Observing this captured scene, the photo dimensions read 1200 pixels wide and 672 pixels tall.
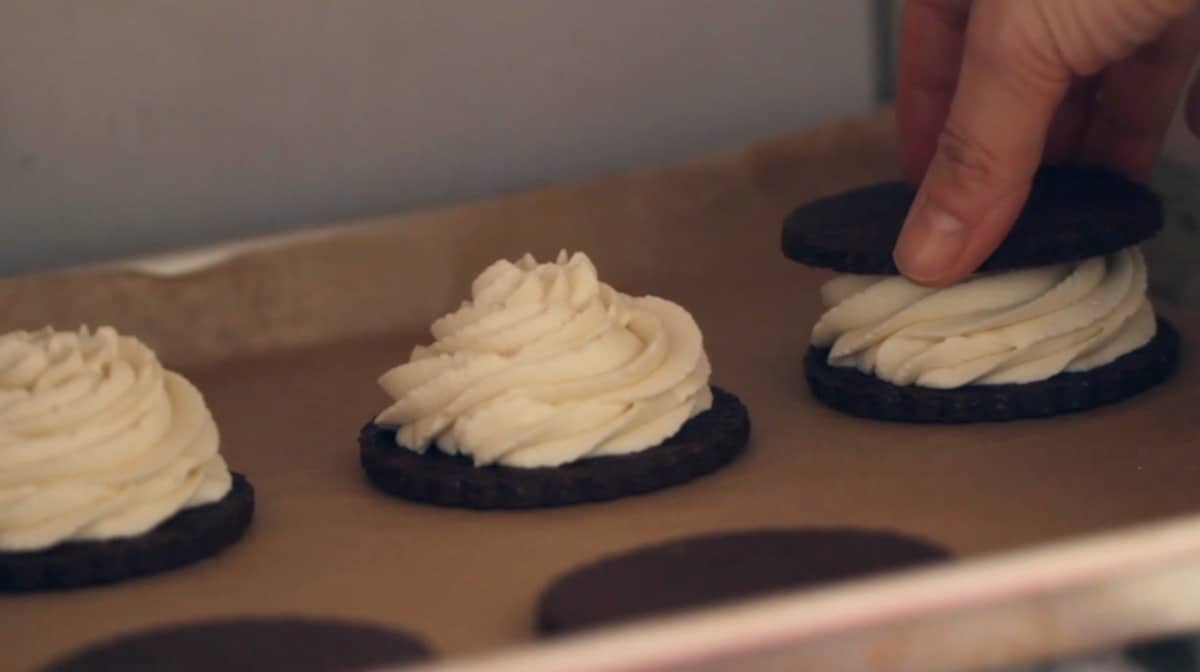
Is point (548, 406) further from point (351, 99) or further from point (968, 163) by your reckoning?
point (351, 99)

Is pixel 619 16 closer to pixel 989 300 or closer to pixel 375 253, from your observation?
pixel 375 253

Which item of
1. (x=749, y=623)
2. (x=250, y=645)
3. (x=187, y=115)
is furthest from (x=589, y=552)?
(x=187, y=115)

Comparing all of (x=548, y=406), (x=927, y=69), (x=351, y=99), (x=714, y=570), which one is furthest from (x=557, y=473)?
(x=351, y=99)

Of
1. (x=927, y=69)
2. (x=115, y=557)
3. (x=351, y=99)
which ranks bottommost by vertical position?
(x=115, y=557)

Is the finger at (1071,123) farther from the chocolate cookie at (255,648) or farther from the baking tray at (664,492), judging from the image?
the chocolate cookie at (255,648)

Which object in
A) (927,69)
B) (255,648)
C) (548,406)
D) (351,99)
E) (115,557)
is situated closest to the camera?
(255,648)
